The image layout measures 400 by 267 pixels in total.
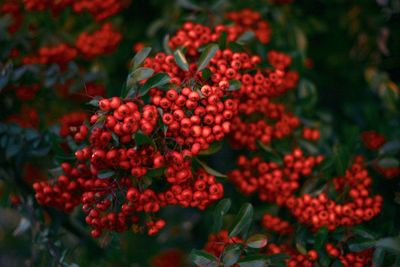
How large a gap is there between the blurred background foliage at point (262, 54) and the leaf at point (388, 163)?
0.42ft

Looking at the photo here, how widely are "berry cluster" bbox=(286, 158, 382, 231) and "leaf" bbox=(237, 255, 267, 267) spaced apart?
0.42m

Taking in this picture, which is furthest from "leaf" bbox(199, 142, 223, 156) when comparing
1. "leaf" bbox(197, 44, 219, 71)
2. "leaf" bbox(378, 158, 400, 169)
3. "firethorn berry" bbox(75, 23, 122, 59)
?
"firethorn berry" bbox(75, 23, 122, 59)

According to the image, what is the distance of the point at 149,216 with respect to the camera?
205 centimetres

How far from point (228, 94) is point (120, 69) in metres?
2.01

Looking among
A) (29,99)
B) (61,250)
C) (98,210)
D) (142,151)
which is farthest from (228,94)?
(29,99)

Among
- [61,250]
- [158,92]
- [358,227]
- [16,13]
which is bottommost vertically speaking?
[61,250]

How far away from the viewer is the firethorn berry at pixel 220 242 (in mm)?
2090

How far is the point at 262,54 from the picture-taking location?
8.66 feet

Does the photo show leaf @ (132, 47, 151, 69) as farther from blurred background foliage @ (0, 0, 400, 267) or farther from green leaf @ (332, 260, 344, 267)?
green leaf @ (332, 260, 344, 267)

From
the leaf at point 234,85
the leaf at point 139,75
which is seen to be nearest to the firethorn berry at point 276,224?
the leaf at point 234,85

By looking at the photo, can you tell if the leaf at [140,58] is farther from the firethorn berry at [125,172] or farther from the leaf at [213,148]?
the leaf at [213,148]

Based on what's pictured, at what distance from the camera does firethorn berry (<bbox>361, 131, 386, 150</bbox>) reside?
271 cm

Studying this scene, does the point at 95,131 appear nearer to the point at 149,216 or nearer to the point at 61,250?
the point at 149,216

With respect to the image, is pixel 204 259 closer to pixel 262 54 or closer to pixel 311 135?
pixel 311 135
